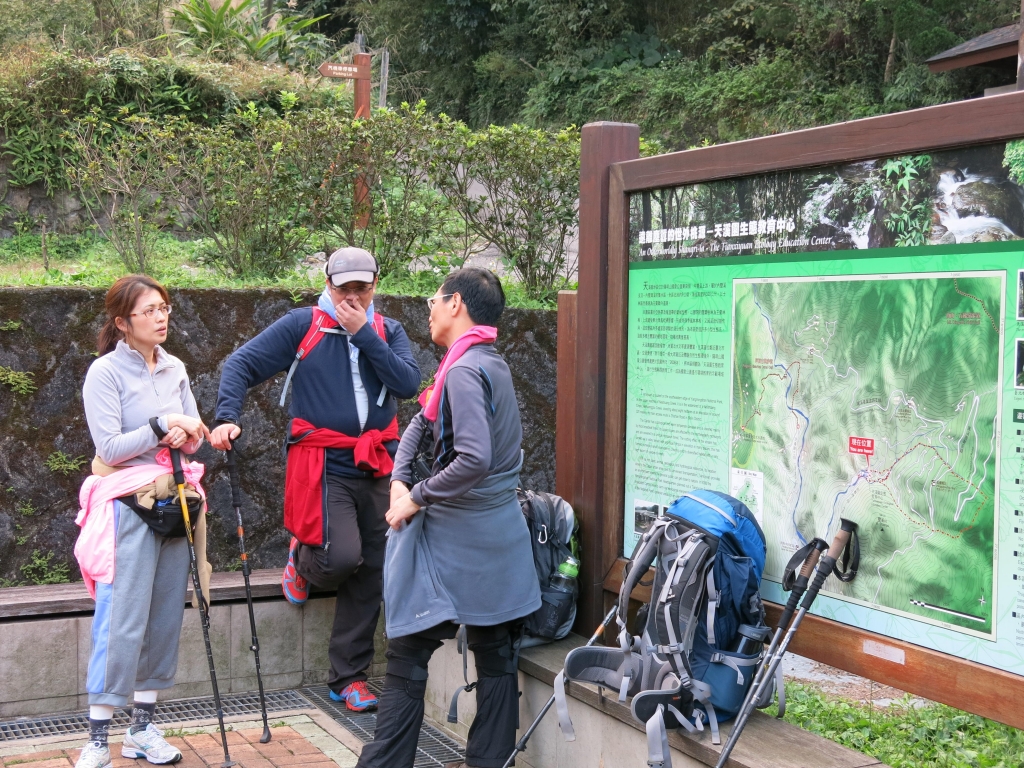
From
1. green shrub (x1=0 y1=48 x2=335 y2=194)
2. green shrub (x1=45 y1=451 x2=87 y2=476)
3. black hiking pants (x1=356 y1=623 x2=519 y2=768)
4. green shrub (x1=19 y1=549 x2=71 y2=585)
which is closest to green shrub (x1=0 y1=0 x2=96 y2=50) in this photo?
green shrub (x1=0 y1=48 x2=335 y2=194)

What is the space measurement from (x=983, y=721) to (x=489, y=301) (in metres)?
3.13

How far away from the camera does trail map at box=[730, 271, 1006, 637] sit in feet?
9.07

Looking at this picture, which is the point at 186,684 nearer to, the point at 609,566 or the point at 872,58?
the point at 609,566

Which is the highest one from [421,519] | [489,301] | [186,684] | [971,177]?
[971,177]

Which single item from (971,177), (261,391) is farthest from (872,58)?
(971,177)

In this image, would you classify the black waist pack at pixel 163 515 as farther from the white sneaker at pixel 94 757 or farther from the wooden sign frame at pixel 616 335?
the wooden sign frame at pixel 616 335

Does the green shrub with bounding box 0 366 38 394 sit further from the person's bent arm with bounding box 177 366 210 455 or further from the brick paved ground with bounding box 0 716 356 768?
the brick paved ground with bounding box 0 716 356 768

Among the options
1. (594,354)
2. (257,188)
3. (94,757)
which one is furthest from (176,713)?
(257,188)

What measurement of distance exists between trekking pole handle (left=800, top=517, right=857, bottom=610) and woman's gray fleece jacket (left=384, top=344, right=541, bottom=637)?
118cm

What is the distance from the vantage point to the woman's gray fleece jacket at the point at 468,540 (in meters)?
3.68

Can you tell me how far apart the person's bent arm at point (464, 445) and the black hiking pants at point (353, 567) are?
1.31 metres

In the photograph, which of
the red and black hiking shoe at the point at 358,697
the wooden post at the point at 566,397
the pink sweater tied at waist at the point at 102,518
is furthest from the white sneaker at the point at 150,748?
the wooden post at the point at 566,397

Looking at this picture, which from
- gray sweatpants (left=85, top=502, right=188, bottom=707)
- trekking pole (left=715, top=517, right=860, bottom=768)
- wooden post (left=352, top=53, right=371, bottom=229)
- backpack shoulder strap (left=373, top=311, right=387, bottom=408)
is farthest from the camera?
wooden post (left=352, top=53, right=371, bottom=229)

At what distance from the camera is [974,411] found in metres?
2.76
